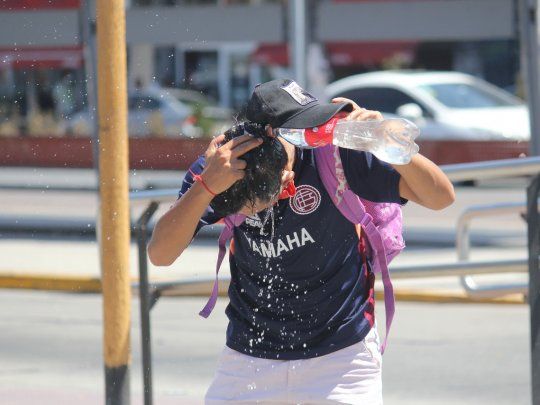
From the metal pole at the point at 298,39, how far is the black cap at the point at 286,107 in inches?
385

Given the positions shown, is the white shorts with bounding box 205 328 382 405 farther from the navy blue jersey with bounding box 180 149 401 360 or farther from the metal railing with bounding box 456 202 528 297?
the metal railing with bounding box 456 202 528 297

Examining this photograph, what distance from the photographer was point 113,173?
4547 millimetres

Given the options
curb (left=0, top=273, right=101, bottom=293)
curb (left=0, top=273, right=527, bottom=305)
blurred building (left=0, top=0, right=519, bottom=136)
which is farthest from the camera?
curb (left=0, top=273, right=101, bottom=293)

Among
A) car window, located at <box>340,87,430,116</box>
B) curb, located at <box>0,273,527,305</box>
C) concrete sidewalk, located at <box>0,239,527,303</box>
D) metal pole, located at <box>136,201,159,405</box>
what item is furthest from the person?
car window, located at <box>340,87,430,116</box>

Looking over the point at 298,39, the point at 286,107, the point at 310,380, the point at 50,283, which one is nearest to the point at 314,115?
the point at 286,107

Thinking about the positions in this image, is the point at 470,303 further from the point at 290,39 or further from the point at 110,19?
the point at 110,19

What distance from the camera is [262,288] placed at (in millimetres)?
3363

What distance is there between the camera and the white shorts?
3283 mm

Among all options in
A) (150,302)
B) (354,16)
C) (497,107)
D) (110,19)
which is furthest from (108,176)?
(497,107)

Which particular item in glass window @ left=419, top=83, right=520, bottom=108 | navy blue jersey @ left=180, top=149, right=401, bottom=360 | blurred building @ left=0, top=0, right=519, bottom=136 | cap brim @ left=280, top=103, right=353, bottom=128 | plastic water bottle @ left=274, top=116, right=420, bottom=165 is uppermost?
blurred building @ left=0, top=0, right=519, bottom=136

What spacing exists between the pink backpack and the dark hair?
0.56ft

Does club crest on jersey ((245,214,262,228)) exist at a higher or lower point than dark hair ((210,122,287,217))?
lower

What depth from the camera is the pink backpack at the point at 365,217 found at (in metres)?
3.24

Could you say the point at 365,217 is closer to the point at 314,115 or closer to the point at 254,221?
the point at 254,221
